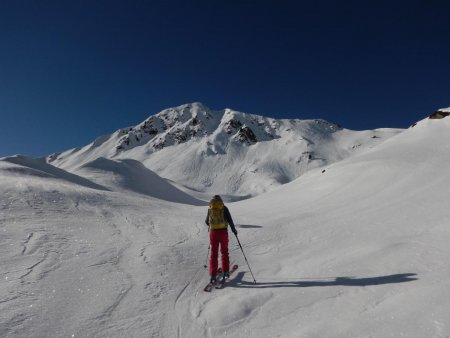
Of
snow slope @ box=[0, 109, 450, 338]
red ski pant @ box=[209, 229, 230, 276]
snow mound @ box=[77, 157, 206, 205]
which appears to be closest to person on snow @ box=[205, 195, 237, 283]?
red ski pant @ box=[209, 229, 230, 276]

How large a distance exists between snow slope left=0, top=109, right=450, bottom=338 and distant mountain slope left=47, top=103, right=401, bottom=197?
98.4 meters

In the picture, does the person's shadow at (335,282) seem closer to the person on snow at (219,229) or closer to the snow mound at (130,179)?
the person on snow at (219,229)

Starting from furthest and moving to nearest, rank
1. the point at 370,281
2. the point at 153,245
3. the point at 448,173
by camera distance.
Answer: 1. the point at 448,173
2. the point at 153,245
3. the point at 370,281

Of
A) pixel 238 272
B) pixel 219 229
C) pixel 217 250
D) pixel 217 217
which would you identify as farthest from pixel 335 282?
pixel 217 217

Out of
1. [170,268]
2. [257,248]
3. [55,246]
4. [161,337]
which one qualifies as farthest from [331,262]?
[55,246]

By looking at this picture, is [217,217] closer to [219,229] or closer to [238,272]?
[219,229]

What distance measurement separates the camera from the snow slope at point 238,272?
598 cm

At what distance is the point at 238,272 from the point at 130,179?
148 ft

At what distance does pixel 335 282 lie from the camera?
7.63 metres

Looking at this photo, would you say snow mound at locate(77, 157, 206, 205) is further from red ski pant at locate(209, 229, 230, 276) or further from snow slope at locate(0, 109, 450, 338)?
red ski pant at locate(209, 229, 230, 276)

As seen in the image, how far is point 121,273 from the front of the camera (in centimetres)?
873

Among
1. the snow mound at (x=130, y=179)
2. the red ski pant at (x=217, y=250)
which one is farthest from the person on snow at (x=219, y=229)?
the snow mound at (x=130, y=179)

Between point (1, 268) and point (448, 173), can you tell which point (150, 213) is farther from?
point (448, 173)

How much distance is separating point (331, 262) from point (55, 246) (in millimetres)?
8116
